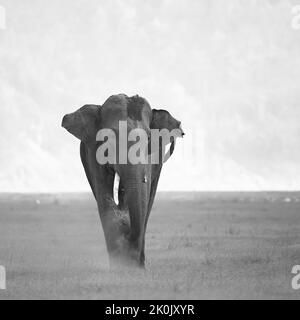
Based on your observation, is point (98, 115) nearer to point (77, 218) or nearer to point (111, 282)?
point (111, 282)

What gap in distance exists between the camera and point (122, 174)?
17.4m

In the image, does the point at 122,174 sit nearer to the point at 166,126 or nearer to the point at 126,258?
the point at 126,258

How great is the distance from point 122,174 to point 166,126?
2261mm

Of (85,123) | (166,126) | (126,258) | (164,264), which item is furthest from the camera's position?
(164,264)

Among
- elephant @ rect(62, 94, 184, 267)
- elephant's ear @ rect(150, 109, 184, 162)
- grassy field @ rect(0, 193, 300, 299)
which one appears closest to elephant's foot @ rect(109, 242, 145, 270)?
elephant @ rect(62, 94, 184, 267)

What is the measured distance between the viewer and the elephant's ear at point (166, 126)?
19.1 meters

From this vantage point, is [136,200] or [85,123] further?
[85,123]

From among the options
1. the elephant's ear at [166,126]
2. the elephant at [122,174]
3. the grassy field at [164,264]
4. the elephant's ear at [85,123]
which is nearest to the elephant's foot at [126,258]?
the elephant at [122,174]

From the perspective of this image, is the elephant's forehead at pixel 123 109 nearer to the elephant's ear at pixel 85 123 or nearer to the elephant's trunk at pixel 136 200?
the elephant's ear at pixel 85 123

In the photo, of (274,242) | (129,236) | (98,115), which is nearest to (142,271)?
(129,236)

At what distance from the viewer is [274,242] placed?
2516 centimetres

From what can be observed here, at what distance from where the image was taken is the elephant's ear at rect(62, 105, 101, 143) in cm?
1827

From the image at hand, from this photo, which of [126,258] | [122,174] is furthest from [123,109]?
[126,258]

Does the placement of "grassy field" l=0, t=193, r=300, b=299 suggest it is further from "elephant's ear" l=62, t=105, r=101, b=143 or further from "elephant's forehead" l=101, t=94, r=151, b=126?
"elephant's forehead" l=101, t=94, r=151, b=126
